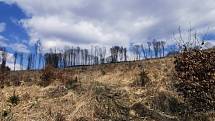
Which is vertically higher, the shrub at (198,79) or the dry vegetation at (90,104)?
the shrub at (198,79)

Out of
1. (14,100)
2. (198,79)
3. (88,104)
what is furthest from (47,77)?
(198,79)

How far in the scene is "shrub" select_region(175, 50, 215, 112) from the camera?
599 inches

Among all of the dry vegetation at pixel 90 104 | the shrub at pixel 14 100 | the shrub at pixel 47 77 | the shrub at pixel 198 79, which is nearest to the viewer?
the dry vegetation at pixel 90 104

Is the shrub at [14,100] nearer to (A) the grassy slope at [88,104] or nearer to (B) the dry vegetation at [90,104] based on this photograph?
(B) the dry vegetation at [90,104]

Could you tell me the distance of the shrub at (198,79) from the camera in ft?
50.0

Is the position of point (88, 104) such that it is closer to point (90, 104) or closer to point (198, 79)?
point (90, 104)

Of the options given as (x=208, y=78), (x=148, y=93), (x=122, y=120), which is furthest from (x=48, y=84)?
(x=208, y=78)

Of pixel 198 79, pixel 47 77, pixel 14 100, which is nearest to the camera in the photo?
pixel 198 79

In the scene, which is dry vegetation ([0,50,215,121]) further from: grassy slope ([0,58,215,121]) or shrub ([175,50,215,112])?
shrub ([175,50,215,112])

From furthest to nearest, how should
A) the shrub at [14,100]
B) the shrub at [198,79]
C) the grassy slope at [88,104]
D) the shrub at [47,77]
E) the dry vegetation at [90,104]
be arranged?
the shrub at [47,77]
the shrub at [14,100]
the shrub at [198,79]
the grassy slope at [88,104]
the dry vegetation at [90,104]

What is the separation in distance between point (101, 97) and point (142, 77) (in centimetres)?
884

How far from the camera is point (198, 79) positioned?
15617 mm

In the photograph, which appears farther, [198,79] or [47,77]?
[47,77]

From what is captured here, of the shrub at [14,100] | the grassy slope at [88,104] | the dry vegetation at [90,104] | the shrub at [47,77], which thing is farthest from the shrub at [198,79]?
the shrub at [47,77]
